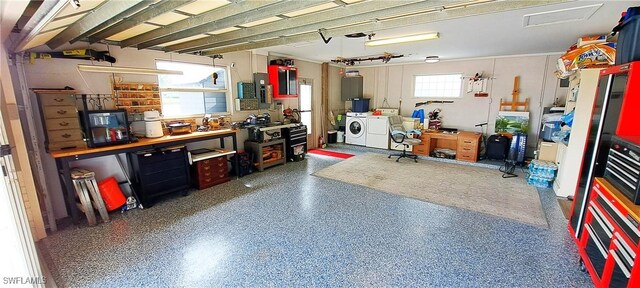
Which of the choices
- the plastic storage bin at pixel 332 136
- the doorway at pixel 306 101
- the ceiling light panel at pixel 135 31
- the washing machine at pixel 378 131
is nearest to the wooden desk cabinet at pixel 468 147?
the washing machine at pixel 378 131

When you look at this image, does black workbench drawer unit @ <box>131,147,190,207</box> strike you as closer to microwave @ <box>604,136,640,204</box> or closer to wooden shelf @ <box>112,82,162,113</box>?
wooden shelf @ <box>112,82,162,113</box>

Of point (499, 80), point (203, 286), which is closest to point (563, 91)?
point (499, 80)

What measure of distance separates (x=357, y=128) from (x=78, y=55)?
5.72 metres

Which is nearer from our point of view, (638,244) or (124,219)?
(638,244)

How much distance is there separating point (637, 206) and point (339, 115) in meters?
6.35

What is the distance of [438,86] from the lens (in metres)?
6.61

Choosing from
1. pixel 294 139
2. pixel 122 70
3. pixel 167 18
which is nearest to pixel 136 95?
pixel 122 70

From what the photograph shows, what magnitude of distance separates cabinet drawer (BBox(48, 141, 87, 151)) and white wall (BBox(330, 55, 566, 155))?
221 inches

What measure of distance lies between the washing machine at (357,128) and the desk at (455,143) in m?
1.42

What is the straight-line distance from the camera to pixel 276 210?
3.26 metres

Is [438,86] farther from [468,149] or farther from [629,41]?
[629,41]

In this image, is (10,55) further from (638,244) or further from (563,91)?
(563,91)

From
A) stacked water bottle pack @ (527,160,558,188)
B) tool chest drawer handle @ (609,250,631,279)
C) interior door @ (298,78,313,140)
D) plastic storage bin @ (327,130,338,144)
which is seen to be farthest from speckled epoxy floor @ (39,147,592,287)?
plastic storage bin @ (327,130,338,144)

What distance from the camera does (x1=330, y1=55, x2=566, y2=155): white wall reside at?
5340 mm
